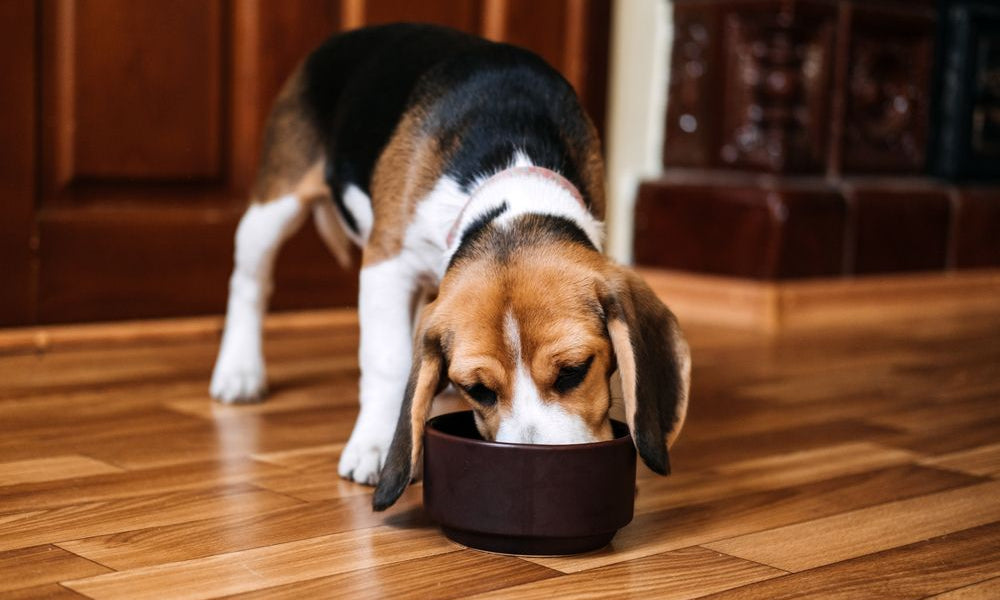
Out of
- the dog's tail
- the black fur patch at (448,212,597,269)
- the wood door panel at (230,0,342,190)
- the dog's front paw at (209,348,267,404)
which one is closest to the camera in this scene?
the black fur patch at (448,212,597,269)

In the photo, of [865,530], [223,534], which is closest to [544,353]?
[223,534]

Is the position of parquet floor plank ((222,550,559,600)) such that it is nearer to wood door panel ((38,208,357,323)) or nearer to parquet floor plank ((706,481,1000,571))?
parquet floor plank ((706,481,1000,571))

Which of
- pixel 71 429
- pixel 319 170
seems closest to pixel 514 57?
pixel 319 170

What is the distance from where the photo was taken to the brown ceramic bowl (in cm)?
182

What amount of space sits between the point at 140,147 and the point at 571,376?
2440 millimetres

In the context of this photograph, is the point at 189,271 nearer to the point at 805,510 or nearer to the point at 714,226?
the point at 714,226

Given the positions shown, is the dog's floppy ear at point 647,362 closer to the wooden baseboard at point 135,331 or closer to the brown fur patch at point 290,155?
the brown fur patch at point 290,155

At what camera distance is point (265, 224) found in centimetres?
320

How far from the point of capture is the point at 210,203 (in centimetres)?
406

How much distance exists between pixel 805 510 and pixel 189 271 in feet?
7.78

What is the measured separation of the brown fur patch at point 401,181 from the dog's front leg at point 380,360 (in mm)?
46

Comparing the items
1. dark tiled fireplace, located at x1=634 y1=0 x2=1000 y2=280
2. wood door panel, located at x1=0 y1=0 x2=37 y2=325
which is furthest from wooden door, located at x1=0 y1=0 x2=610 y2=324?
dark tiled fireplace, located at x1=634 y1=0 x2=1000 y2=280

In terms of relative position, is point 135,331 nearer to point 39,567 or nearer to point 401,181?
point 401,181

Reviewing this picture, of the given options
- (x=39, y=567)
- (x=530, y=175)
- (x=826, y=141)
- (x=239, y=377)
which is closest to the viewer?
(x=39, y=567)
